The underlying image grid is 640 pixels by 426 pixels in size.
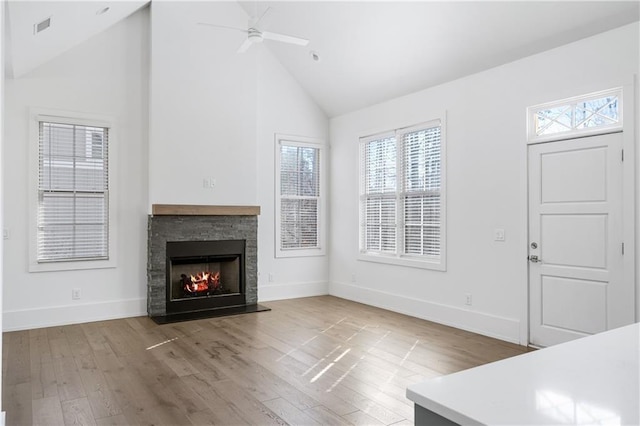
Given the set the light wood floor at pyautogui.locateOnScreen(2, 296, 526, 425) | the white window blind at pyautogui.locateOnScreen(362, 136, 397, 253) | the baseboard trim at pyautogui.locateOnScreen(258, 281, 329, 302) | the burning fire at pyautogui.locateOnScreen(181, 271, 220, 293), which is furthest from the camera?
the baseboard trim at pyautogui.locateOnScreen(258, 281, 329, 302)

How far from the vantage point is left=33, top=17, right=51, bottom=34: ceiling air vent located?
4.04m

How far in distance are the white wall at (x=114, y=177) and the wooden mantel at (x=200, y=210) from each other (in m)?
0.39

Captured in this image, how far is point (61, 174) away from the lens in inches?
214

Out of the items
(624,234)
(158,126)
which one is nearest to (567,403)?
(624,234)

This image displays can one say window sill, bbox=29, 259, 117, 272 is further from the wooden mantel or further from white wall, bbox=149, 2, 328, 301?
white wall, bbox=149, 2, 328, 301

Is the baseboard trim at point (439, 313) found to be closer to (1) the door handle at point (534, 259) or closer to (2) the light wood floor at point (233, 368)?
(2) the light wood floor at point (233, 368)

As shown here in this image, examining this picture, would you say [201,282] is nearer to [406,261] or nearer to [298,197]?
[298,197]

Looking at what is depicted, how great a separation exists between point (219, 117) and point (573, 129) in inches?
166

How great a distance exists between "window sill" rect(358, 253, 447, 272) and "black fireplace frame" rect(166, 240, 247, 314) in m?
1.79

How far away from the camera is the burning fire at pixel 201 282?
20.4 feet

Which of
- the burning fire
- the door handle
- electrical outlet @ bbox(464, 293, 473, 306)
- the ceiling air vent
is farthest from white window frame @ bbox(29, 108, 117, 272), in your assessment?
the door handle

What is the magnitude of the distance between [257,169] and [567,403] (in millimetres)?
6133

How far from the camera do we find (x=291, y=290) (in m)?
7.05

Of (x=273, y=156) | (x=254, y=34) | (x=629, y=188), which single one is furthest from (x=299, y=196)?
(x=629, y=188)
